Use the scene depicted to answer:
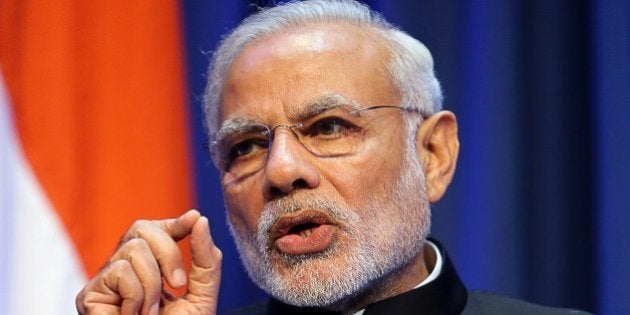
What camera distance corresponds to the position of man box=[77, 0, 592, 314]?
1.62 meters

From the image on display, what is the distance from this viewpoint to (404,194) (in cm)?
182

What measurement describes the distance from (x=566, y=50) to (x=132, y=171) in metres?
1.25

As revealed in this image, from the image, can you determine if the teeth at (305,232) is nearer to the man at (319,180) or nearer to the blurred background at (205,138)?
the man at (319,180)

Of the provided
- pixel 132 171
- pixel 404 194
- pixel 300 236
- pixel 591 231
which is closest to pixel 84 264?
pixel 132 171

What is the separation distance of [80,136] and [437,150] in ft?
3.03

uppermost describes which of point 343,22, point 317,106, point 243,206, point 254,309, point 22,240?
point 343,22

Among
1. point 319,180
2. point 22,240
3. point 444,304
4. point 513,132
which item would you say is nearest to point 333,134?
point 319,180

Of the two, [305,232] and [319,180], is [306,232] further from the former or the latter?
[319,180]

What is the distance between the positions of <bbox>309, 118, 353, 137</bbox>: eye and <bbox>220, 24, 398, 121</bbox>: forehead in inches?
2.1

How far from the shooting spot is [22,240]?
2.06 metres

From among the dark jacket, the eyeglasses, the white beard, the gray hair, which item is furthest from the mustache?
the gray hair

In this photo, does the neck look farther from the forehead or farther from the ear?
the forehead

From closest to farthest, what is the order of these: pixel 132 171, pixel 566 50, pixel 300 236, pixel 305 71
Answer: pixel 300 236 → pixel 305 71 → pixel 132 171 → pixel 566 50

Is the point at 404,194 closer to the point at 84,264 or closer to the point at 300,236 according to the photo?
the point at 300,236
